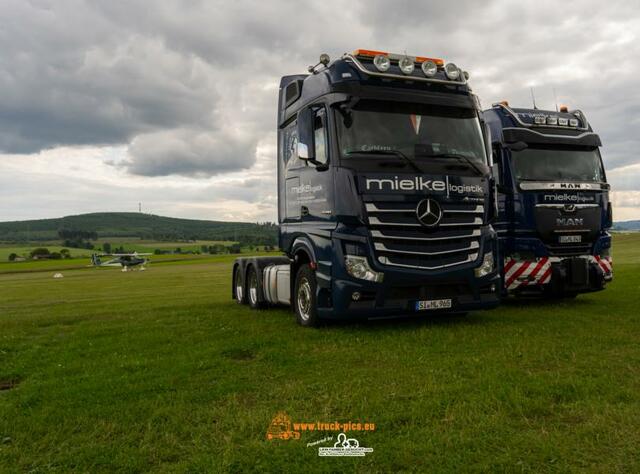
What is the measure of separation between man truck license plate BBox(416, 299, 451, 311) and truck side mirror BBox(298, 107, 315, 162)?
2852mm

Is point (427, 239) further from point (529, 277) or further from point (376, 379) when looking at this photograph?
point (529, 277)

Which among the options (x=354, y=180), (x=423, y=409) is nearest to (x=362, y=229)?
(x=354, y=180)

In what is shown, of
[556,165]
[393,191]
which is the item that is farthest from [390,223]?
[556,165]

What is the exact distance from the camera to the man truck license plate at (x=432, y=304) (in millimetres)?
8961

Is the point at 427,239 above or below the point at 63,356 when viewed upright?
above

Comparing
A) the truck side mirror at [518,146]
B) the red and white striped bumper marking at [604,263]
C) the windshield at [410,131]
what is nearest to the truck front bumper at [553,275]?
the red and white striped bumper marking at [604,263]

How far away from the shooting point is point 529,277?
473 inches

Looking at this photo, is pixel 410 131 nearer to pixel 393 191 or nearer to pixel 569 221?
pixel 393 191

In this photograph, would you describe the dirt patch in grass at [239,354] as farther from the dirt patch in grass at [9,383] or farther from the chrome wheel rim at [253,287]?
the chrome wheel rim at [253,287]

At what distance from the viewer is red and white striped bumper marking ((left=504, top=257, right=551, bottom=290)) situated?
12.0 m

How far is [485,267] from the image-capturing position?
9.45 meters

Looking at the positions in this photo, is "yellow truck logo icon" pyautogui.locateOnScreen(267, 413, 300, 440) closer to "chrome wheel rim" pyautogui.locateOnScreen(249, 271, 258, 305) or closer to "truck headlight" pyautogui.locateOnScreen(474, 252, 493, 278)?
"truck headlight" pyautogui.locateOnScreen(474, 252, 493, 278)

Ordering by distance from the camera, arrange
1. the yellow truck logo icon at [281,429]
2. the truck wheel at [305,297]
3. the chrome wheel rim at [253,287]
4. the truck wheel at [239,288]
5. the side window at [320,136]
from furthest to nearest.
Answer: the truck wheel at [239,288], the chrome wheel rim at [253,287], the truck wheel at [305,297], the side window at [320,136], the yellow truck logo icon at [281,429]

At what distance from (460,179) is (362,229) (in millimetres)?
1871
